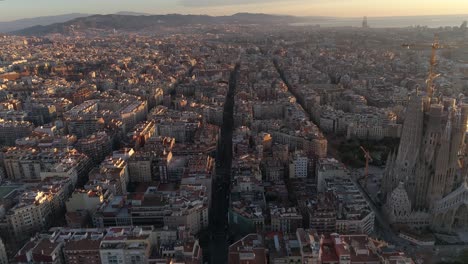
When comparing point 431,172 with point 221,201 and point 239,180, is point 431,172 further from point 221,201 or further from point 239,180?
point 221,201

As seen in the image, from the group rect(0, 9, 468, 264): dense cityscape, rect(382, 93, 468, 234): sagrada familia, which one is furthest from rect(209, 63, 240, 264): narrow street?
rect(382, 93, 468, 234): sagrada familia

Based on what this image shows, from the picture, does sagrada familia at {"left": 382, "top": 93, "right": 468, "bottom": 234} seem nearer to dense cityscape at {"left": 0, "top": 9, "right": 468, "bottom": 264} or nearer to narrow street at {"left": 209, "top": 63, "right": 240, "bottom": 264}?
dense cityscape at {"left": 0, "top": 9, "right": 468, "bottom": 264}

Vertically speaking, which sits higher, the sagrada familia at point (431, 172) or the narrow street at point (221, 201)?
the sagrada familia at point (431, 172)

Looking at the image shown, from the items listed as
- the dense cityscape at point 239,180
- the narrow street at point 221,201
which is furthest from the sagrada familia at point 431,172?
the narrow street at point 221,201

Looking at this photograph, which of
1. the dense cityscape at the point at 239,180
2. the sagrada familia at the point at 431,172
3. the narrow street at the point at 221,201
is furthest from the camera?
the sagrada familia at the point at 431,172

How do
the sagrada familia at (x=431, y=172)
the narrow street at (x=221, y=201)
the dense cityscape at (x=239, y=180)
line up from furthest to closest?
1. the sagrada familia at (x=431, y=172)
2. the narrow street at (x=221, y=201)
3. the dense cityscape at (x=239, y=180)

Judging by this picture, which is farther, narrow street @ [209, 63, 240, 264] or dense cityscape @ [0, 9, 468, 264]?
narrow street @ [209, 63, 240, 264]

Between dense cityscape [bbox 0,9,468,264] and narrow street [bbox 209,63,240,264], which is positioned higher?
dense cityscape [bbox 0,9,468,264]

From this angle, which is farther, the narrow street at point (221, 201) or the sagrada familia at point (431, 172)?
the sagrada familia at point (431, 172)

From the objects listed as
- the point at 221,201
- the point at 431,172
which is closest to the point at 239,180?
the point at 221,201

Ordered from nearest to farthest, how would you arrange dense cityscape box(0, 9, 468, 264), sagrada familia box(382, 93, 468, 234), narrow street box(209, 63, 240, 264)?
dense cityscape box(0, 9, 468, 264), narrow street box(209, 63, 240, 264), sagrada familia box(382, 93, 468, 234)

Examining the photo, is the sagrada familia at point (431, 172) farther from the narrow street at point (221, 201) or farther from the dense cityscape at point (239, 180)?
the narrow street at point (221, 201)
